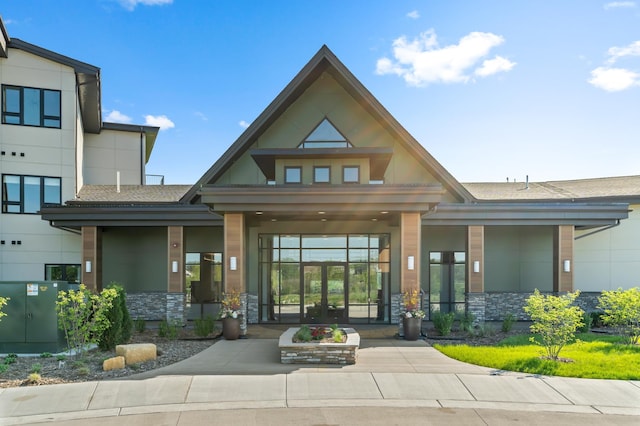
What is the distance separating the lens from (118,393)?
28.4 feet

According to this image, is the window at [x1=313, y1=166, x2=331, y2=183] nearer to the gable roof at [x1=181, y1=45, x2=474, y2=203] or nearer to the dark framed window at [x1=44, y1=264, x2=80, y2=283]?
the gable roof at [x1=181, y1=45, x2=474, y2=203]

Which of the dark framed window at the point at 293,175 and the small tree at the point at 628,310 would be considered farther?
the dark framed window at the point at 293,175

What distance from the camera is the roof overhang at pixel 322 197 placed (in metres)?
14.4

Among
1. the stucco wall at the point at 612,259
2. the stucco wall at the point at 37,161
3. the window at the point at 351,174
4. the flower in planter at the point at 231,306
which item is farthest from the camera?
the stucco wall at the point at 37,161

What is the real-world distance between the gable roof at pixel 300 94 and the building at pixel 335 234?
58 millimetres

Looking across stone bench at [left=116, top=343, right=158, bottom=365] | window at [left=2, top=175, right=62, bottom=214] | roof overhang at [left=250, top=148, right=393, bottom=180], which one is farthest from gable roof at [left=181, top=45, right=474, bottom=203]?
stone bench at [left=116, top=343, right=158, bottom=365]

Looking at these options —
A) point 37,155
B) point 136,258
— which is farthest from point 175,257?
point 37,155

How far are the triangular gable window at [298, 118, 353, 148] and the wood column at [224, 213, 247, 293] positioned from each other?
18.4 ft

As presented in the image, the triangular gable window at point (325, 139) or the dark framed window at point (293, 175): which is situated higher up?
the triangular gable window at point (325, 139)

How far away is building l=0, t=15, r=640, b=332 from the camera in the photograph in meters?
17.8

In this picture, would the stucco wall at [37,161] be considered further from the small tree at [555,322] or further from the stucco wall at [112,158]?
the small tree at [555,322]

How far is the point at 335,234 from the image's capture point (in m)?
19.1

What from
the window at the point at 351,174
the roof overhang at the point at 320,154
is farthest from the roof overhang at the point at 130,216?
the window at the point at 351,174

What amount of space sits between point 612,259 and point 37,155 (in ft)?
85.9
